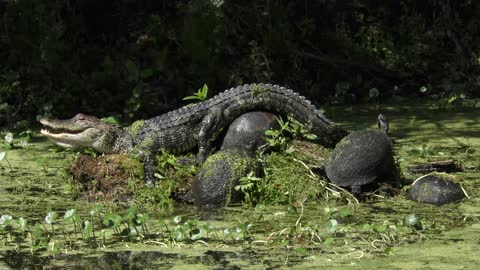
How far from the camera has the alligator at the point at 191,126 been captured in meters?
7.62

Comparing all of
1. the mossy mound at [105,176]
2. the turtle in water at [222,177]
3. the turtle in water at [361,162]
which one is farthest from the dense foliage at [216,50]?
the turtle in water at [361,162]

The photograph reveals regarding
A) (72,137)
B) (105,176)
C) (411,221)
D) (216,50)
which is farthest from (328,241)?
(216,50)

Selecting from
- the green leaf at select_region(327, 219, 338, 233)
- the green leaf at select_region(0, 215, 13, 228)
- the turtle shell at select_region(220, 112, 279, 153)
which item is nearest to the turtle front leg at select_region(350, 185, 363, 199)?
the turtle shell at select_region(220, 112, 279, 153)

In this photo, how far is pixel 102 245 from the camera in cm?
561

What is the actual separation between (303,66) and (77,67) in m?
2.74

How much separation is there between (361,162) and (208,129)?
1.36 metres

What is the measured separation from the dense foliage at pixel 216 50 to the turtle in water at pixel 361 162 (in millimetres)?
Answer: 3811

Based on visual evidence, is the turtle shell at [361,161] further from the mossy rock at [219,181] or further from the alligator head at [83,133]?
the alligator head at [83,133]

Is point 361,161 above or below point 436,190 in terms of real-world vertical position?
above

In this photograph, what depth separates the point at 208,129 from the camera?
760 centimetres

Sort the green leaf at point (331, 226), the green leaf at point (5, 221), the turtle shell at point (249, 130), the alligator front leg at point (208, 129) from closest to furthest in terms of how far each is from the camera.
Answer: the green leaf at point (331, 226), the green leaf at point (5, 221), the turtle shell at point (249, 130), the alligator front leg at point (208, 129)

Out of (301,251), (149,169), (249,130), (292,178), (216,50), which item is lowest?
(301,251)

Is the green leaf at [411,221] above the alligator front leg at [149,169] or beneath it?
beneath

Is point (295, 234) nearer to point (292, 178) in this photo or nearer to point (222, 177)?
point (222, 177)
